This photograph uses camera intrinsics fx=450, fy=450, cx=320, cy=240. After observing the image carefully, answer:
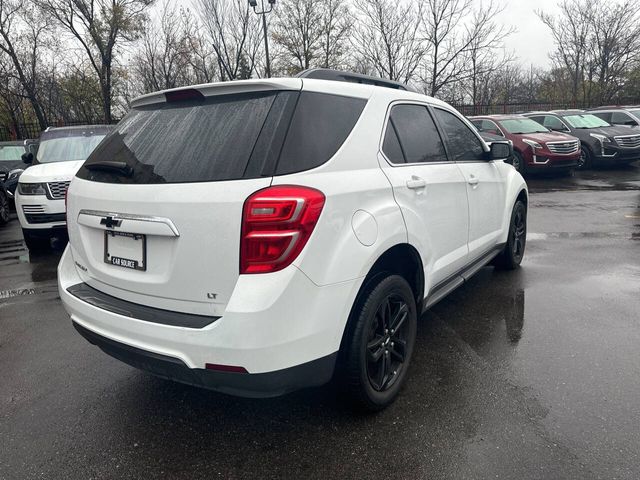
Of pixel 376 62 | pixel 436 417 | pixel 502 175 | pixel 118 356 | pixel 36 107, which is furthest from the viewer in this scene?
pixel 376 62

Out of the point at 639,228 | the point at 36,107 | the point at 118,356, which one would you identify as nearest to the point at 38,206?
the point at 118,356

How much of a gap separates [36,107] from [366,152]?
25655 mm

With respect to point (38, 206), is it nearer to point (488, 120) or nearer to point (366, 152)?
point (366, 152)

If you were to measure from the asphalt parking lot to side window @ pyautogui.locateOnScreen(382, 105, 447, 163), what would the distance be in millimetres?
1390

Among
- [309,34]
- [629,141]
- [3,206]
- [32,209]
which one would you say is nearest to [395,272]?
[32,209]

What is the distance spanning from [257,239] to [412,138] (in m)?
1.54

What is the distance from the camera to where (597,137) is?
13.3 metres

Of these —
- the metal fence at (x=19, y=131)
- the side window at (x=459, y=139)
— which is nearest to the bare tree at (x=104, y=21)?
the metal fence at (x=19, y=131)

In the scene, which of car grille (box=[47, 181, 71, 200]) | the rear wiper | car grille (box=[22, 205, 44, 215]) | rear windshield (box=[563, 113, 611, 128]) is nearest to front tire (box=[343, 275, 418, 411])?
the rear wiper

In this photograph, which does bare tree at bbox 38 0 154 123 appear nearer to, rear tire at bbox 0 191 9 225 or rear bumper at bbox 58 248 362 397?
rear tire at bbox 0 191 9 225

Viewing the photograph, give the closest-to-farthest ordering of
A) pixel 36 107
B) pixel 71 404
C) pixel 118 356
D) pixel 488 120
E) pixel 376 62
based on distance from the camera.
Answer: pixel 118 356 < pixel 71 404 < pixel 488 120 < pixel 36 107 < pixel 376 62

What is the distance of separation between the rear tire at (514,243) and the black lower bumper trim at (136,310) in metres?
3.59

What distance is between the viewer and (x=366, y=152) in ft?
7.95

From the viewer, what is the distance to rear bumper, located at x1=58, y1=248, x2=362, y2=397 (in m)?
1.86
